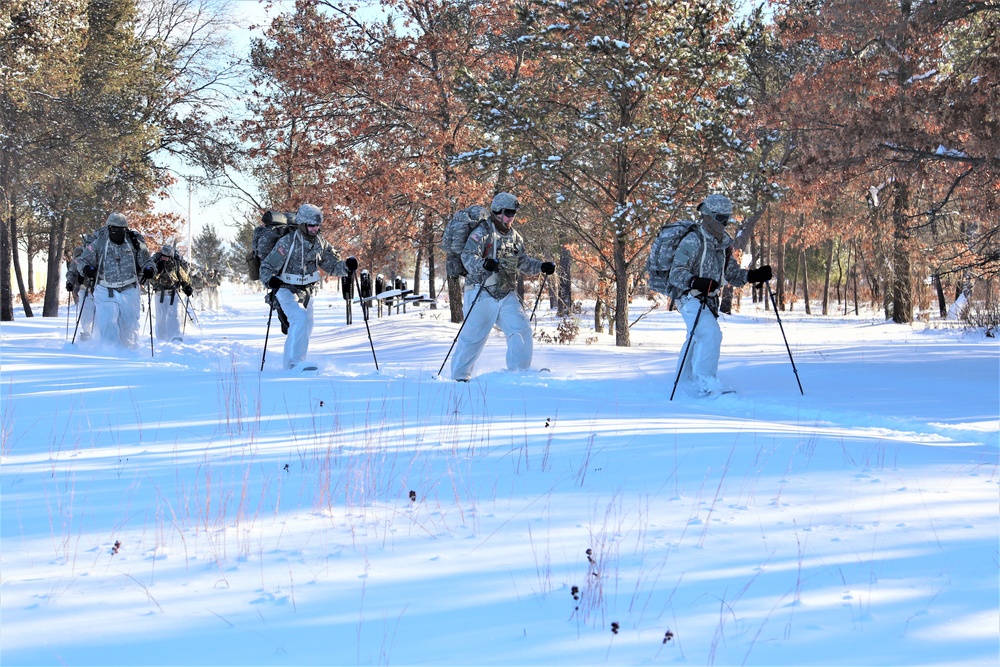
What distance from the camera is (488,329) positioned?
446 inches

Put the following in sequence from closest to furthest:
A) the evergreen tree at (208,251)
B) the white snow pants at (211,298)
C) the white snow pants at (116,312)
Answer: the white snow pants at (116,312)
the white snow pants at (211,298)
the evergreen tree at (208,251)

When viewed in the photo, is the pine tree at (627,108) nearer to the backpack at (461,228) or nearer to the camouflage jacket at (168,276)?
the backpack at (461,228)

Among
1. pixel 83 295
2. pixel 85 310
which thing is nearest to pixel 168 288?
pixel 85 310

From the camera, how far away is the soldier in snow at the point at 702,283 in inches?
399

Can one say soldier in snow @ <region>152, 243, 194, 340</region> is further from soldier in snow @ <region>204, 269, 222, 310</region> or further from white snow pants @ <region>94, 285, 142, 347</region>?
soldier in snow @ <region>204, 269, 222, 310</region>

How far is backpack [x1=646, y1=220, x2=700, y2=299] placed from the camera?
417 inches

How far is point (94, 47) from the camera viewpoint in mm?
23188

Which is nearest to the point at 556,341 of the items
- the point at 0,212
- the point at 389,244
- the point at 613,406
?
the point at 389,244

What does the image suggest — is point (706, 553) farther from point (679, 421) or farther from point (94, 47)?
point (94, 47)

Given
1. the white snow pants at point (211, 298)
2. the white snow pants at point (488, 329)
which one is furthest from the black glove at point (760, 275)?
the white snow pants at point (211, 298)

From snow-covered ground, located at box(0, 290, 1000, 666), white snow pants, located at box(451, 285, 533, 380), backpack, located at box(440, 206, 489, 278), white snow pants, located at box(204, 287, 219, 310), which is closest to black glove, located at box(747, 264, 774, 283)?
snow-covered ground, located at box(0, 290, 1000, 666)

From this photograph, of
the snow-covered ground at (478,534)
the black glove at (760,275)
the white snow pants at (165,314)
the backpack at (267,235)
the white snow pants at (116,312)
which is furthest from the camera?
the white snow pants at (165,314)

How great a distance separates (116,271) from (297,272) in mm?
4950

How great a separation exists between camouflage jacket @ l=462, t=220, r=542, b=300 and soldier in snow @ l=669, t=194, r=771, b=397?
1.76m
